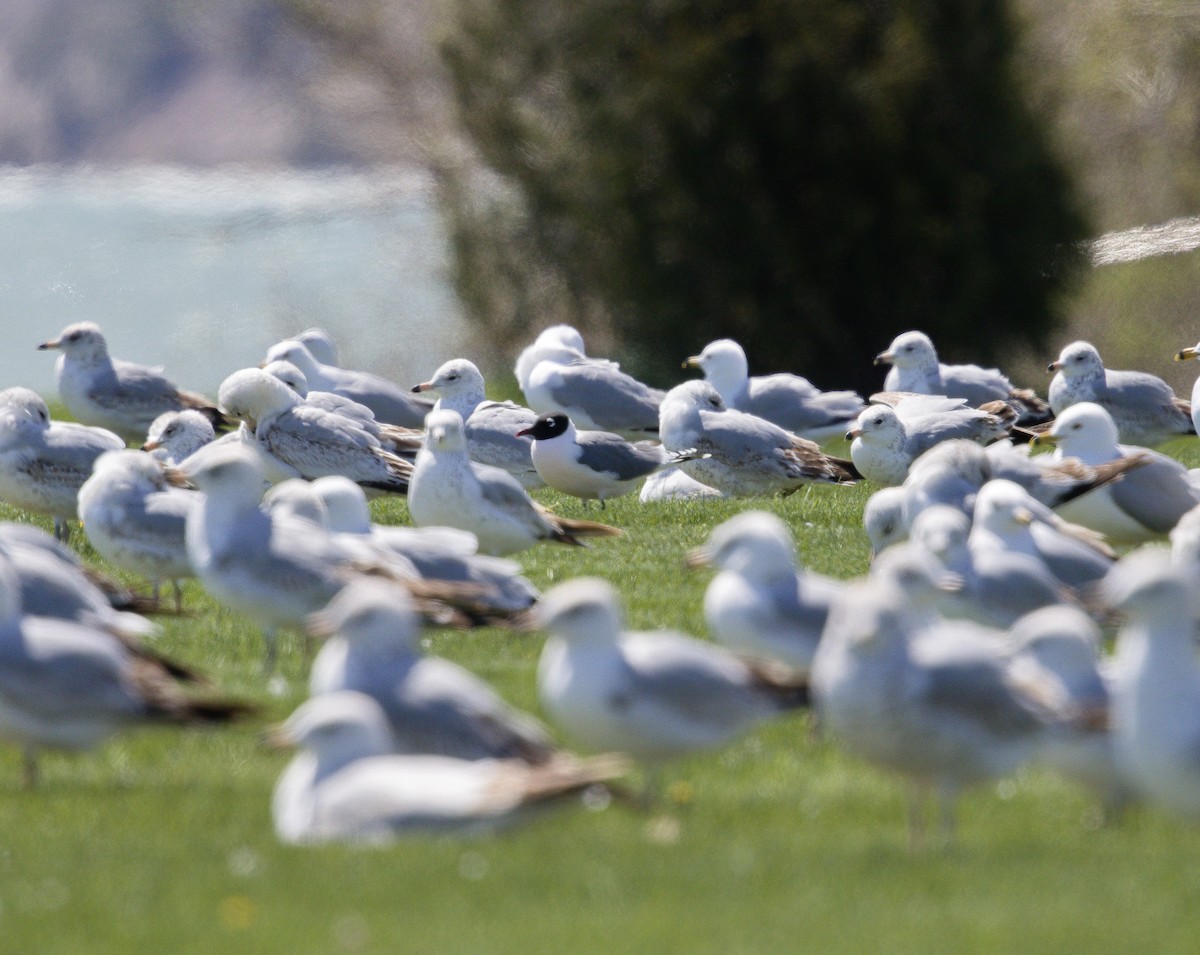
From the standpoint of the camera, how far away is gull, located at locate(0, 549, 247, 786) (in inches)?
221

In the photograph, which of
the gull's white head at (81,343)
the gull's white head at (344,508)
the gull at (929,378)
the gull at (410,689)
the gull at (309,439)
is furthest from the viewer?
the gull at (929,378)

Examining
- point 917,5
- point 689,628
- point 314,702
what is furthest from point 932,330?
point 314,702

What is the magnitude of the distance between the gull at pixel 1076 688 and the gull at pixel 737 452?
25.4ft

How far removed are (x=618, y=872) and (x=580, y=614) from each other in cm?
87

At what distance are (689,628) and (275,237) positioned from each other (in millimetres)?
20442

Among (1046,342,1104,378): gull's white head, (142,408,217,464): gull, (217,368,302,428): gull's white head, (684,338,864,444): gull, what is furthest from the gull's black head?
(1046,342,1104,378): gull's white head

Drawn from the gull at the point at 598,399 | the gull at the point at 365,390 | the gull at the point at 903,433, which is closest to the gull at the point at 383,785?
the gull at the point at 903,433

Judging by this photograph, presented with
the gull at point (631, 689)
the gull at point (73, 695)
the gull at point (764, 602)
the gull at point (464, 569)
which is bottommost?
the gull at point (73, 695)

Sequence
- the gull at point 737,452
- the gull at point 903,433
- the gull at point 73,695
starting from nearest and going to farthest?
the gull at point 73,695 < the gull at point 903,433 < the gull at point 737,452

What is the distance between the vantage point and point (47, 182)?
1977 centimetres

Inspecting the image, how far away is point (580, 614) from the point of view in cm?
538

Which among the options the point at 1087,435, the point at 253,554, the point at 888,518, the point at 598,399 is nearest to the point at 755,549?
the point at 253,554

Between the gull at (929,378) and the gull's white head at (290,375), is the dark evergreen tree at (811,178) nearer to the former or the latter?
the gull at (929,378)

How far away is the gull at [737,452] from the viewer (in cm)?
1352
